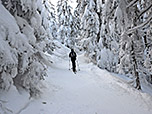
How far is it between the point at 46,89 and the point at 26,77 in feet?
5.85

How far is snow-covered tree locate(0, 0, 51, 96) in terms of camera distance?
433cm

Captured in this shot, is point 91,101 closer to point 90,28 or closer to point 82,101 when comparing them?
point 82,101

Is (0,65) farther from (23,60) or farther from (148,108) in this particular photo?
(148,108)

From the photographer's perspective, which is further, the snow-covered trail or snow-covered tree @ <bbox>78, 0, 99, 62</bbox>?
snow-covered tree @ <bbox>78, 0, 99, 62</bbox>

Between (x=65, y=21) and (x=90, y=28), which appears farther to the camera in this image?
(x=65, y=21)

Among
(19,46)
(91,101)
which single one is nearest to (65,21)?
(91,101)

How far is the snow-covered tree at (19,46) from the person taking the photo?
433cm

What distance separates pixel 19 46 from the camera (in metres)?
4.91

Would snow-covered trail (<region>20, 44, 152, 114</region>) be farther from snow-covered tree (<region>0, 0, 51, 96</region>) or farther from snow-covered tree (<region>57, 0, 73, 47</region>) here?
snow-covered tree (<region>57, 0, 73, 47</region>)

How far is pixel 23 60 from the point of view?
511cm

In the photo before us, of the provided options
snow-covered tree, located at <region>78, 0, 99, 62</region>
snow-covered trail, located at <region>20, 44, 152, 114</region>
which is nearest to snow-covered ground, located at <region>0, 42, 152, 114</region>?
snow-covered trail, located at <region>20, 44, 152, 114</region>

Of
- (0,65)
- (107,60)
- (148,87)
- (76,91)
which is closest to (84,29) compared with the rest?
(107,60)

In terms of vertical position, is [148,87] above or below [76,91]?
below

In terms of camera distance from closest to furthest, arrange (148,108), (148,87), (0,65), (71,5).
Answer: (0,65) < (148,108) < (148,87) < (71,5)
